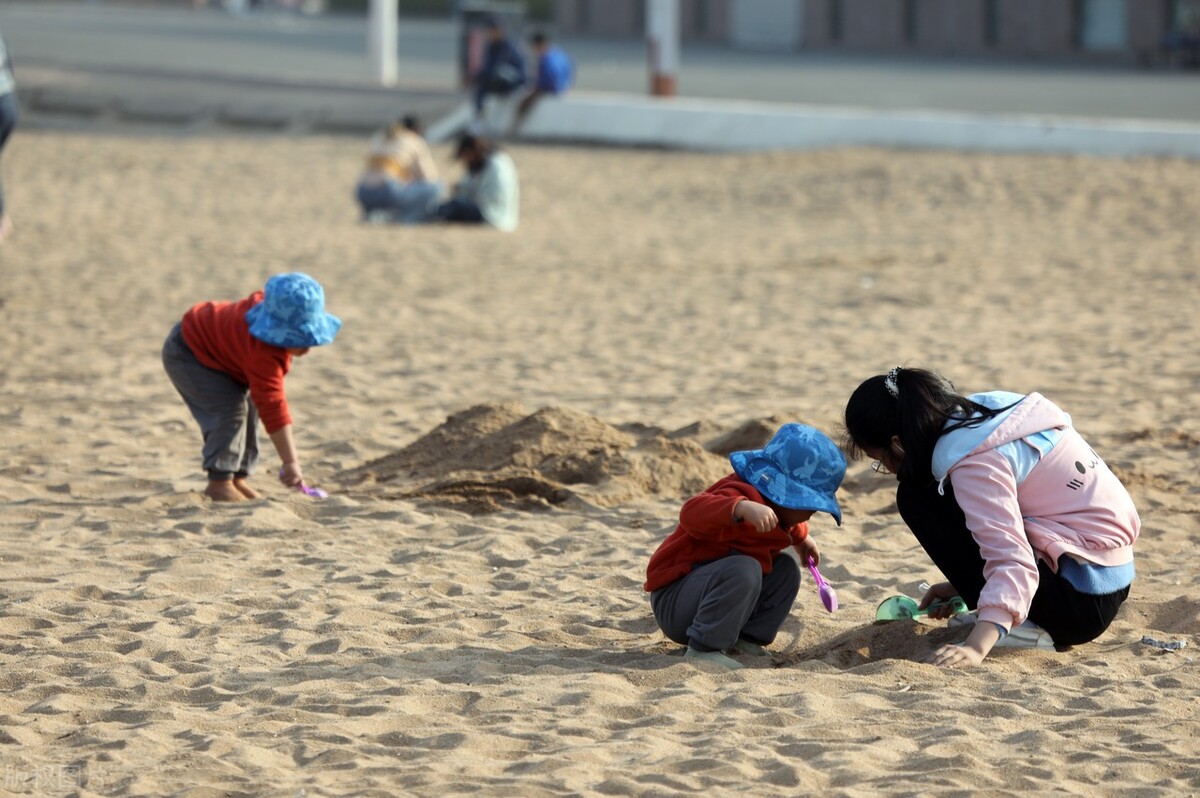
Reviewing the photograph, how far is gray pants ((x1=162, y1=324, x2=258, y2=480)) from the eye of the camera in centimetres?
626

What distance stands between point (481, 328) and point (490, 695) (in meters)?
6.23

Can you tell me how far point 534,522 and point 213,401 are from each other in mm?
1316

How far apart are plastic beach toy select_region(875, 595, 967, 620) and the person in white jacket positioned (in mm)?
234

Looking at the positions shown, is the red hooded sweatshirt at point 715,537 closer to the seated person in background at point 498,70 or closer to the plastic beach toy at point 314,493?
the plastic beach toy at point 314,493

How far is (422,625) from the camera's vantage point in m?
5.02

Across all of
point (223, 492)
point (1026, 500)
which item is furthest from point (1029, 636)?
point (223, 492)

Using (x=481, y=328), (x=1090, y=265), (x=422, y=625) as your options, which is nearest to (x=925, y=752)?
(x=422, y=625)

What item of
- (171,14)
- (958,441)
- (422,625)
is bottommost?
(422,625)

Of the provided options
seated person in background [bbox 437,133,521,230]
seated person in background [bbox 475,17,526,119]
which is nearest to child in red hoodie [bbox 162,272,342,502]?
seated person in background [bbox 437,133,521,230]

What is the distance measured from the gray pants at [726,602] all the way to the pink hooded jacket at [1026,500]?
22.4 inches

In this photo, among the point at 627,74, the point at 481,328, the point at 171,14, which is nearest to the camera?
the point at 481,328

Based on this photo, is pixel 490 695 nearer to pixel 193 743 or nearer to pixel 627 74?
pixel 193 743

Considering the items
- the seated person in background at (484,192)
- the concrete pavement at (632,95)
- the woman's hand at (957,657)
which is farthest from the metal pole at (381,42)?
the woman's hand at (957,657)

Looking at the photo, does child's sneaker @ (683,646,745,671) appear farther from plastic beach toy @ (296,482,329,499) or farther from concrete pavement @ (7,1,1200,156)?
concrete pavement @ (7,1,1200,156)
